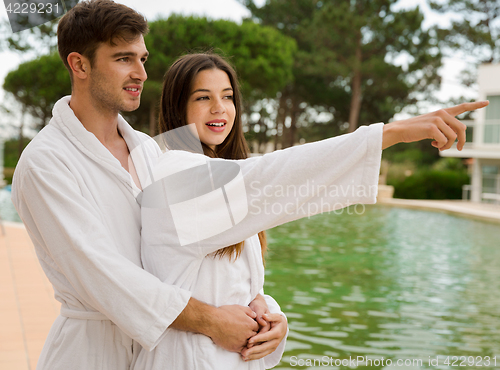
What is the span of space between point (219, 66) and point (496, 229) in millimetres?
12455

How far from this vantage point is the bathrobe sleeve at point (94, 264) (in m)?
1.33

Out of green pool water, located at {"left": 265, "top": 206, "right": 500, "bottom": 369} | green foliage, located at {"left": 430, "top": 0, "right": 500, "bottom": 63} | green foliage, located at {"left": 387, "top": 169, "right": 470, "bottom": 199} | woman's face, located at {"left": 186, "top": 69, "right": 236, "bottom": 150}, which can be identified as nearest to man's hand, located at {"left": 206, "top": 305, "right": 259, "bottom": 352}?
woman's face, located at {"left": 186, "top": 69, "right": 236, "bottom": 150}

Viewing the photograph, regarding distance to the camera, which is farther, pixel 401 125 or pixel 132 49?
pixel 132 49

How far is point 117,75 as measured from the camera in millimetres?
1607

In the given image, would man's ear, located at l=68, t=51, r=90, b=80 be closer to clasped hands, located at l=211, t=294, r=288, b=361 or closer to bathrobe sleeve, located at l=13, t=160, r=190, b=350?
bathrobe sleeve, located at l=13, t=160, r=190, b=350

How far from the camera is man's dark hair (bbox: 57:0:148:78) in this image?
1.56m

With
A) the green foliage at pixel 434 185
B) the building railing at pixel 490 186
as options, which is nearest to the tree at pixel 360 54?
the green foliage at pixel 434 185

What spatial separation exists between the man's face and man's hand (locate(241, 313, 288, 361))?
0.83 m

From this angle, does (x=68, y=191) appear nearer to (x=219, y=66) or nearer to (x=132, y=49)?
(x=132, y=49)

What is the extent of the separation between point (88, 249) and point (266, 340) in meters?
0.57

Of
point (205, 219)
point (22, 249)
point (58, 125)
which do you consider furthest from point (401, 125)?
point (22, 249)

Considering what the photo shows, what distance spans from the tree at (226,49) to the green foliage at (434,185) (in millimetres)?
8435

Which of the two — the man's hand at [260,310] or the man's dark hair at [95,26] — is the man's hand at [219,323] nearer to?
the man's hand at [260,310]

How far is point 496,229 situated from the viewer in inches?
489
